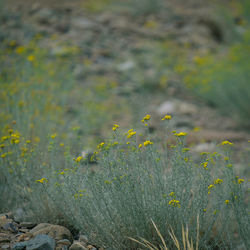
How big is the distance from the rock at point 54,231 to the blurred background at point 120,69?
1.03 metres

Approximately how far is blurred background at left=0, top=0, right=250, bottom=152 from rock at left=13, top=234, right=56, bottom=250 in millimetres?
1236

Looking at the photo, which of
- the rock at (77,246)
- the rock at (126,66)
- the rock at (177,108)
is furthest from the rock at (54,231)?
the rock at (126,66)

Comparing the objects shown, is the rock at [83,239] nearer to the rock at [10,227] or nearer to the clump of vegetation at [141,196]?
the clump of vegetation at [141,196]

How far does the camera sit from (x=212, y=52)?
975 cm

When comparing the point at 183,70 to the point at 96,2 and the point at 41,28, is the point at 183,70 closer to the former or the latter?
the point at 41,28

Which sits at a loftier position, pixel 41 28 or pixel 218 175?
pixel 41 28

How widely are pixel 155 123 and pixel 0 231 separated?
4220 mm

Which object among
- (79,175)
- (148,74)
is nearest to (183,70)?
(148,74)

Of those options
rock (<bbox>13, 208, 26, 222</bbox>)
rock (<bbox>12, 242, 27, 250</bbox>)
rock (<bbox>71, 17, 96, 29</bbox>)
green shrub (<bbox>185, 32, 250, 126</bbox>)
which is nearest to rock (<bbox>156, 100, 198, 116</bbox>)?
green shrub (<bbox>185, 32, 250, 126</bbox>)

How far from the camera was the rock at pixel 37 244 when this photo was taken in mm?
2363

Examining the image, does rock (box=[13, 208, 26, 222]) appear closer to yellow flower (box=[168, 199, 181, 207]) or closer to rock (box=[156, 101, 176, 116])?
yellow flower (box=[168, 199, 181, 207])

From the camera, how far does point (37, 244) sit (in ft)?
7.82

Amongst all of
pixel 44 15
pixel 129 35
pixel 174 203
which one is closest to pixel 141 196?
pixel 174 203

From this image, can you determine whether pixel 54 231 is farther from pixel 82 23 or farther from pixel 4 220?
pixel 82 23
